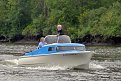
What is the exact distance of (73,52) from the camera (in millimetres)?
26547

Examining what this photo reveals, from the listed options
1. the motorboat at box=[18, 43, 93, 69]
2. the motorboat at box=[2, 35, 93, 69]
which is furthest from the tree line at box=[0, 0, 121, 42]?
the motorboat at box=[18, 43, 93, 69]

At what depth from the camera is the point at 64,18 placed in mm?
88375

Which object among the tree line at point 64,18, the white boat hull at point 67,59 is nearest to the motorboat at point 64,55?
the white boat hull at point 67,59

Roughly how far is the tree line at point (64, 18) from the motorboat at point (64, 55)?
44.7 meters

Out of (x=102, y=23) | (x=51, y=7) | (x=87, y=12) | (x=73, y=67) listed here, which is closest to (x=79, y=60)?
(x=73, y=67)

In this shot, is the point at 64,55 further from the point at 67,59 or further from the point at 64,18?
the point at 64,18

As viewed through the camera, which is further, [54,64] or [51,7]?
[51,7]

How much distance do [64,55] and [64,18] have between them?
A: 6194 cm

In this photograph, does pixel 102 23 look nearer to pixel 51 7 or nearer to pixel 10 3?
pixel 51 7

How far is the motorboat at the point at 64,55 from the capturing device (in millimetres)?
26688

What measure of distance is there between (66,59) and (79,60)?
0.89 meters

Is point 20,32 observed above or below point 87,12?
below

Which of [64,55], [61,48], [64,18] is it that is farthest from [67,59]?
[64,18]

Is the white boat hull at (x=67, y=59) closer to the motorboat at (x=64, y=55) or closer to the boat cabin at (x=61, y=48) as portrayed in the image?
the motorboat at (x=64, y=55)
